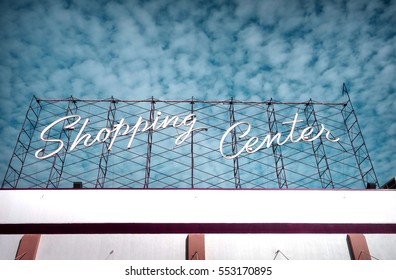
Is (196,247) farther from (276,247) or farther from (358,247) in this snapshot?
(358,247)

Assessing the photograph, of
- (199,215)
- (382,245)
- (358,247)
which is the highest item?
(199,215)

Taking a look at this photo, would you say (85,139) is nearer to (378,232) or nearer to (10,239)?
(10,239)

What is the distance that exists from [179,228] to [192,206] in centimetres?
103

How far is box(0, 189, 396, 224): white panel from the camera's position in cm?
1124

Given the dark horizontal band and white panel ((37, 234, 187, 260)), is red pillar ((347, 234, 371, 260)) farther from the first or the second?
white panel ((37, 234, 187, 260))

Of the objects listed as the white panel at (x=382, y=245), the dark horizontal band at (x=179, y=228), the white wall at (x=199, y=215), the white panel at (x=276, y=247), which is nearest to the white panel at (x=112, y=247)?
the white wall at (x=199, y=215)

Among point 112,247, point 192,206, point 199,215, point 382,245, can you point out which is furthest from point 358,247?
point 112,247

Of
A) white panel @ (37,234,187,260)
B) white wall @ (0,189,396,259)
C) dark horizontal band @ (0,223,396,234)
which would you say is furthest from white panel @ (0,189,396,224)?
white panel @ (37,234,187,260)

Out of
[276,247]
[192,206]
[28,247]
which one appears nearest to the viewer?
[28,247]

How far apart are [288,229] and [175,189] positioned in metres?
4.79

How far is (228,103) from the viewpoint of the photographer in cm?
1775

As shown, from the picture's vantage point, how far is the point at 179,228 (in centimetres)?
1104
